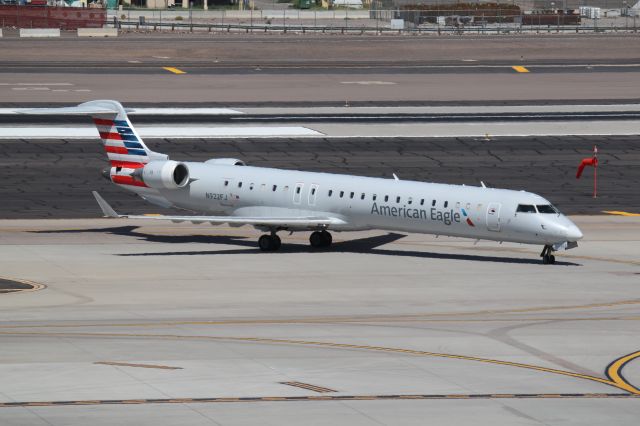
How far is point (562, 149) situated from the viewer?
8225 cm

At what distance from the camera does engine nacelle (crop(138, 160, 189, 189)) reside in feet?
183

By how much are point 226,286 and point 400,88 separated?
73.8 meters

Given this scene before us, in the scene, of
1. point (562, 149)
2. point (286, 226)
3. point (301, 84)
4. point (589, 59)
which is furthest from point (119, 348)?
point (589, 59)

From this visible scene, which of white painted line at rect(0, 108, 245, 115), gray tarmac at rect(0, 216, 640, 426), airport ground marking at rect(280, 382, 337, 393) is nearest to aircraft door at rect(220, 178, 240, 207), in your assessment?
gray tarmac at rect(0, 216, 640, 426)

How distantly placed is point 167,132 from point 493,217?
1601 inches

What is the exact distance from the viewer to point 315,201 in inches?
2136

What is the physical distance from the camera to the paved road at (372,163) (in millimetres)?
66500

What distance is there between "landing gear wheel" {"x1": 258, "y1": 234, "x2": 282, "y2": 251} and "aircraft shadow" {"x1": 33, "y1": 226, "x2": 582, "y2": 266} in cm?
26

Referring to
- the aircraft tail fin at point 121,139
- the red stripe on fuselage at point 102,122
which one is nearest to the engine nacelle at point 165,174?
the aircraft tail fin at point 121,139

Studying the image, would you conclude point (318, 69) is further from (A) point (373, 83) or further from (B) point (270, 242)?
(B) point (270, 242)

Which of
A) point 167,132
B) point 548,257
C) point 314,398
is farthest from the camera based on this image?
point 167,132

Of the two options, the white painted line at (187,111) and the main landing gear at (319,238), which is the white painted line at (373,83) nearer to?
→ the white painted line at (187,111)

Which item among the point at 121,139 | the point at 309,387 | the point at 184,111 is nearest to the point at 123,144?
the point at 121,139

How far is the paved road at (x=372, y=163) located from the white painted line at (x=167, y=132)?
2166 mm
